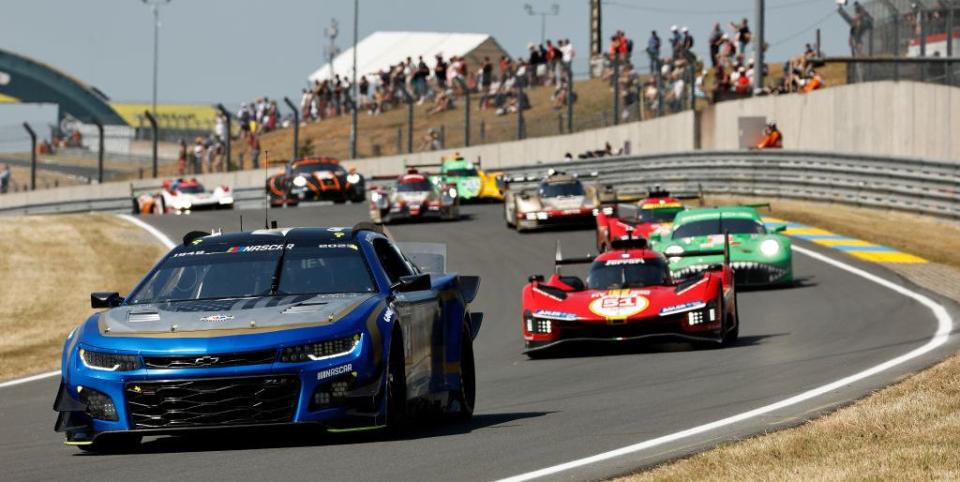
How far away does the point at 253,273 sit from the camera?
10180mm


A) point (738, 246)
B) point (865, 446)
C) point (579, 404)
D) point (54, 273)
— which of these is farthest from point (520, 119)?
point (865, 446)

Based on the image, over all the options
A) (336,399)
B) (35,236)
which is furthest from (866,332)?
(35,236)

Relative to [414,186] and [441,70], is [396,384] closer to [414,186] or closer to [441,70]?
[414,186]

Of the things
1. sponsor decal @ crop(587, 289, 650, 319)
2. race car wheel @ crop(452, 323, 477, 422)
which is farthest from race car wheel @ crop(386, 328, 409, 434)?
sponsor decal @ crop(587, 289, 650, 319)

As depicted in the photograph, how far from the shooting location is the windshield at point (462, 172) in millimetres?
42719

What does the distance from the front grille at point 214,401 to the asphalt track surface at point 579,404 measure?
0.63 feet

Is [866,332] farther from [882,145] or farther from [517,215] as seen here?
[882,145]

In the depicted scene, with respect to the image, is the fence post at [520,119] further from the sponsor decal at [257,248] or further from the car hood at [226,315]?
the car hood at [226,315]

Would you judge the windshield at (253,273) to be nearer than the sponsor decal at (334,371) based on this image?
No

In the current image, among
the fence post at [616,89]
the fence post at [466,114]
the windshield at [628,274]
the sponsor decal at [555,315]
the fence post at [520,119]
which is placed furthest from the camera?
the fence post at [466,114]

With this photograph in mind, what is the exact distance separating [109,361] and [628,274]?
9.87 meters

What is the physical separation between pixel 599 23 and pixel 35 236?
128ft

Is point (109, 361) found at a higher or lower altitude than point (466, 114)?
lower

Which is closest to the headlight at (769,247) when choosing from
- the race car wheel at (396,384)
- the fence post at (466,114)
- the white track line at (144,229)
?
the white track line at (144,229)
